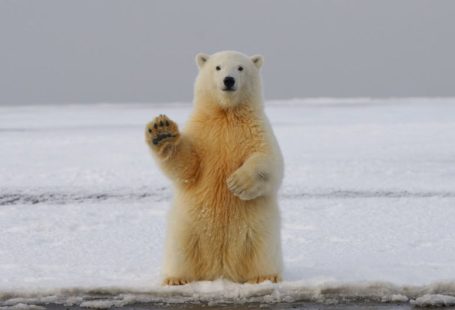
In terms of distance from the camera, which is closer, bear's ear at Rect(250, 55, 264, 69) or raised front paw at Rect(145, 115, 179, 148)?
raised front paw at Rect(145, 115, 179, 148)

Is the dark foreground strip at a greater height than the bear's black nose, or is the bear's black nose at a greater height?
the bear's black nose

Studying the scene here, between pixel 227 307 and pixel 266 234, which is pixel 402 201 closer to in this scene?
pixel 266 234

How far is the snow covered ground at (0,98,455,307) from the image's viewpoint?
381cm

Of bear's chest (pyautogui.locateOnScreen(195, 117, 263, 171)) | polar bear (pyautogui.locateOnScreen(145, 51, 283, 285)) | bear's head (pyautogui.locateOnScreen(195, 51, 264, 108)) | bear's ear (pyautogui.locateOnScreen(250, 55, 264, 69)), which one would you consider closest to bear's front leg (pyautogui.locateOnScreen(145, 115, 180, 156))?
polar bear (pyautogui.locateOnScreen(145, 51, 283, 285))

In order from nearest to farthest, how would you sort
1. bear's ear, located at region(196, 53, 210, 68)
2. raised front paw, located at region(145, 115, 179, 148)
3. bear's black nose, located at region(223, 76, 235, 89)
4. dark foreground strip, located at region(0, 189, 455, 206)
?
1. raised front paw, located at region(145, 115, 179, 148)
2. bear's black nose, located at region(223, 76, 235, 89)
3. bear's ear, located at region(196, 53, 210, 68)
4. dark foreground strip, located at region(0, 189, 455, 206)

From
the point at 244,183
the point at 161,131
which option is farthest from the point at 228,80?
the point at 244,183

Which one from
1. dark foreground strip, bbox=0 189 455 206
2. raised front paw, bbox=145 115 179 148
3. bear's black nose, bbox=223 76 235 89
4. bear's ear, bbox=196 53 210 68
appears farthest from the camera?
dark foreground strip, bbox=0 189 455 206

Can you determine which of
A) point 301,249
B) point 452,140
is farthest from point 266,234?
point 452,140

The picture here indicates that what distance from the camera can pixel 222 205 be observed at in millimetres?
4012

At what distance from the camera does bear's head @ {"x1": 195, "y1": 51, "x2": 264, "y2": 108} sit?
4004 mm

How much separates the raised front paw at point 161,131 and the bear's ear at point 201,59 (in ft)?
1.77

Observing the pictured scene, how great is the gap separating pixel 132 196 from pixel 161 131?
4382 mm

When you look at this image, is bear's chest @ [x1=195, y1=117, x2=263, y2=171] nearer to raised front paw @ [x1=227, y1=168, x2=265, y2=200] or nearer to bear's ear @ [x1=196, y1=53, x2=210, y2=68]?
raised front paw @ [x1=227, y1=168, x2=265, y2=200]

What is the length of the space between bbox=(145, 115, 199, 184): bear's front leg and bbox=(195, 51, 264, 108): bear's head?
276 millimetres
